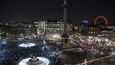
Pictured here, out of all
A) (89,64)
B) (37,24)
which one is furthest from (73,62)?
(37,24)

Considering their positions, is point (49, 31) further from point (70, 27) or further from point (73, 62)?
point (73, 62)

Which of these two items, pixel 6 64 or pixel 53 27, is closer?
pixel 6 64

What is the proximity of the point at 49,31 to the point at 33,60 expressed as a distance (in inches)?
2577


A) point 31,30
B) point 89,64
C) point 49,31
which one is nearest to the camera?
point 89,64

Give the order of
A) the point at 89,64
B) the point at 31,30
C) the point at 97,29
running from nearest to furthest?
1. the point at 89,64
2. the point at 97,29
3. the point at 31,30

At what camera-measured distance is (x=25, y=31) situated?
312 ft

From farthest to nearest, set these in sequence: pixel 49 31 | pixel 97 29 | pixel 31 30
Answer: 1. pixel 31 30
2. pixel 49 31
3. pixel 97 29

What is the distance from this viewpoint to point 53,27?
89875mm

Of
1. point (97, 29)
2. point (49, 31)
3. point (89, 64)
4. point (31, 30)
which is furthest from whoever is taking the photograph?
point (31, 30)

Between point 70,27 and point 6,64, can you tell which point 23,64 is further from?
point 70,27

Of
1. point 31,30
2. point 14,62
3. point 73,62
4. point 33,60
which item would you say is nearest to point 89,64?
point 73,62

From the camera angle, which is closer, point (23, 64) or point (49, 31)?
point (23, 64)

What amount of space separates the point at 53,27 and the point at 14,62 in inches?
2619

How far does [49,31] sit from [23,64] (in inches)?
2585
